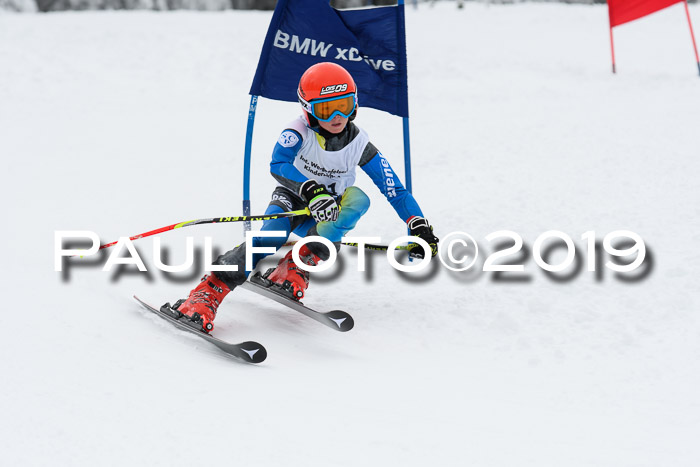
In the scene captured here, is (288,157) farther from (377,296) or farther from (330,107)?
(377,296)

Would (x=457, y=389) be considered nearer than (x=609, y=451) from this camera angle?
No

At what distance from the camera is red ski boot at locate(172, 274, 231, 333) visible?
3973 mm

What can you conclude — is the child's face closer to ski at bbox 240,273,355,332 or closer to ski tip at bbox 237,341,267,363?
ski at bbox 240,273,355,332

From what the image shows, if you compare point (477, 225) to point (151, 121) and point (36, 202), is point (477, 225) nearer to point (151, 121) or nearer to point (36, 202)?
point (36, 202)

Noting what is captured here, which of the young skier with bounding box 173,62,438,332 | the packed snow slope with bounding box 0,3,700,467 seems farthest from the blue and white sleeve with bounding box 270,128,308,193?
the packed snow slope with bounding box 0,3,700,467

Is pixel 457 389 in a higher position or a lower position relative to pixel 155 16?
lower

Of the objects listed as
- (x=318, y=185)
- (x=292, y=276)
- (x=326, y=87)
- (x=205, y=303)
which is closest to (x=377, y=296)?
(x=292, y=276)

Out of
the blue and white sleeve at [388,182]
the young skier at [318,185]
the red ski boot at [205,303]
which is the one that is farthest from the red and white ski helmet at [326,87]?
the red ski boot at [205,303]

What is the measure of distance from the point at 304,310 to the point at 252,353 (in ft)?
2.66

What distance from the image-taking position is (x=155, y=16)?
1530 centimetres

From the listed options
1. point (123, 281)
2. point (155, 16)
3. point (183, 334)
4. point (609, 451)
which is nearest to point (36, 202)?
point (123, 281)

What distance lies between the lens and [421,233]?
4191 millimetres

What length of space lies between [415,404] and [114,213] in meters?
4.37

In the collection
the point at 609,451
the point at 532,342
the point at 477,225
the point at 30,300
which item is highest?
the point at 477,225
